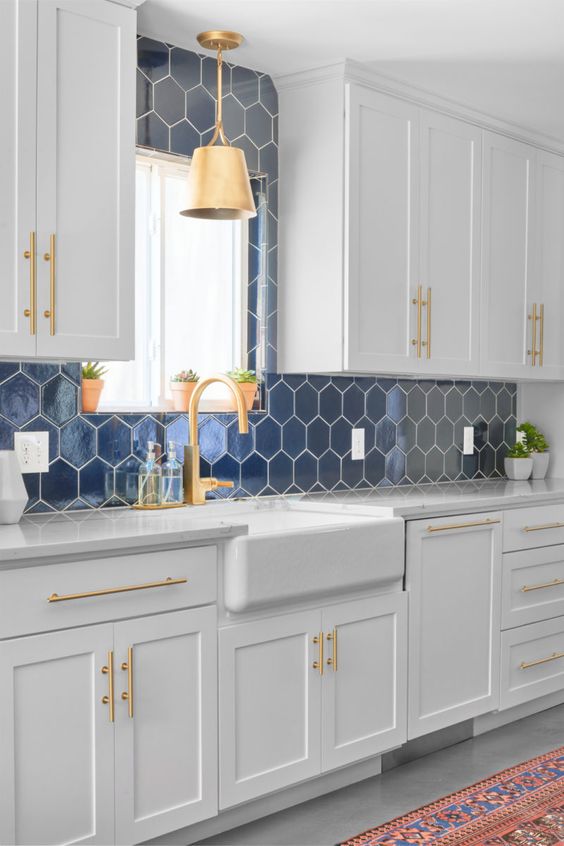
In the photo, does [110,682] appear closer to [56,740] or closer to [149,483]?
[56,740]

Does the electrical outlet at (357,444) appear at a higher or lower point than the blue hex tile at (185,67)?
lower

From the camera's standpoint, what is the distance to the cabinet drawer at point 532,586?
370 centimetres

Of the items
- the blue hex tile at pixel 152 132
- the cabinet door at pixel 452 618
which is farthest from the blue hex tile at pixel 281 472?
the blue hex tile at pixel 152 132

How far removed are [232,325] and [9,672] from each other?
5.72 ft

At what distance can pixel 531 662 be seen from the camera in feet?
12.6

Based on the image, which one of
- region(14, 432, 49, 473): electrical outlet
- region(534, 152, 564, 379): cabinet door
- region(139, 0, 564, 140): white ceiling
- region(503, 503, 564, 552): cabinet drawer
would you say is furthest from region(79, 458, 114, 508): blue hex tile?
region(534, 152, 564, 379): cabinet door

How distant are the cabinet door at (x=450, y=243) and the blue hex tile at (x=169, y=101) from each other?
0.94 metres

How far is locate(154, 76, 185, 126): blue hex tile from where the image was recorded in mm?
3236

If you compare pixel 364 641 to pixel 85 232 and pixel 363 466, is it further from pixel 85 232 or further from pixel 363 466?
pixel 85 232

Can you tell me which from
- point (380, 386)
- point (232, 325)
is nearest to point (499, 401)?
point (380, 386)

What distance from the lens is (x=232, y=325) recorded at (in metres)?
3.62

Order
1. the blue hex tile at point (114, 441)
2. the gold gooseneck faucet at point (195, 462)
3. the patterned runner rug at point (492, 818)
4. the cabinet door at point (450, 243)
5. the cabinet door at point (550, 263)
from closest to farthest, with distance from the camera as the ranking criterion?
the patterned runner rug at point (492, 818) < the blue hex tile at point (114, 441) < the gold gooseneck faucet at point (195, 462) < the cabinet door at point (450, 243) < the cabinet door at point (550, 263)

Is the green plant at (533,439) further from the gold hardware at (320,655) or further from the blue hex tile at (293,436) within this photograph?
the gold hardware at (320,655)

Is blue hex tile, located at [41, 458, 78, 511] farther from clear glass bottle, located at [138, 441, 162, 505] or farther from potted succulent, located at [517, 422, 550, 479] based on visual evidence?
potted succulent, located at [517, 422, 550, 479]
